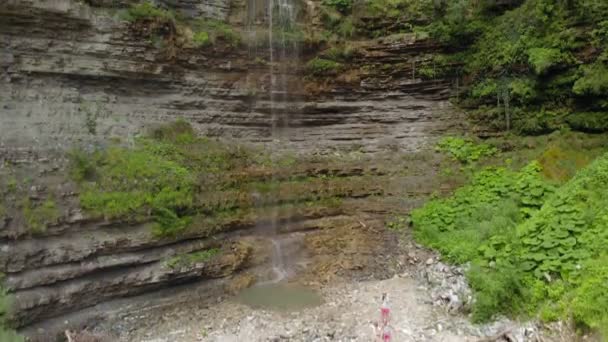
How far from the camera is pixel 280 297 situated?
8.35 meters

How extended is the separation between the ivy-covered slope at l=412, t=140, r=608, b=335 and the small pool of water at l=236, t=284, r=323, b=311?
9.37 feet

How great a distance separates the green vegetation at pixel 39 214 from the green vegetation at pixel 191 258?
2091mm

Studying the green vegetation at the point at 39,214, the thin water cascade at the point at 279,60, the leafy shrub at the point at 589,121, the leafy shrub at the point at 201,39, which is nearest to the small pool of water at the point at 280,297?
the green vegetation at the point at 39,214

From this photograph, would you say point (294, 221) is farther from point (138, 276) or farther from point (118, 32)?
point (118, 32)

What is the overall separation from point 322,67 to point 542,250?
8.11m

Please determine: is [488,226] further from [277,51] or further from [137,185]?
[277,51]

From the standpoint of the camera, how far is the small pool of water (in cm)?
789

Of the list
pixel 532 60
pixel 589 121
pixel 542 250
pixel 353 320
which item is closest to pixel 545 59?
pixel 532 60

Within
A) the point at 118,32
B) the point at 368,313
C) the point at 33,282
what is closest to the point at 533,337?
the point at 368,313

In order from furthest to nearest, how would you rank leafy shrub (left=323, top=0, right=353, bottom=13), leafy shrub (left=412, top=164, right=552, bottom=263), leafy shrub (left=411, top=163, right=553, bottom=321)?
leafy shrub (left=323, top=0, right=353, bottom=13), leafy shrub (left=412, top=164, right=552, bottom=263), leafy shrub (left=411, top=163, right=553, bottom=321)

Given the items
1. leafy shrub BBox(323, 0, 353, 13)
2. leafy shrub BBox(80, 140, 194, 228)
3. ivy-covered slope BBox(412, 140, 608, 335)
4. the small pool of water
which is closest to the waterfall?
leafy shrub BBox(323, 0, 353, 13)

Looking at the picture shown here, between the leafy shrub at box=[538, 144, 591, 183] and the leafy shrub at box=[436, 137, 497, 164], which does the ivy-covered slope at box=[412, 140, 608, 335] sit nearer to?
the leafy shrub at box=[538, 144, 591, 183]

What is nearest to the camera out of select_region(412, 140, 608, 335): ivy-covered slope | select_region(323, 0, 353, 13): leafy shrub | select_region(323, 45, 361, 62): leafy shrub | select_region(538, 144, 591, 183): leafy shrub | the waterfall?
select_region(412, 140, 608, 335): ivy-covered slope

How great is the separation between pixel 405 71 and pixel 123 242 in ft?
28.7
